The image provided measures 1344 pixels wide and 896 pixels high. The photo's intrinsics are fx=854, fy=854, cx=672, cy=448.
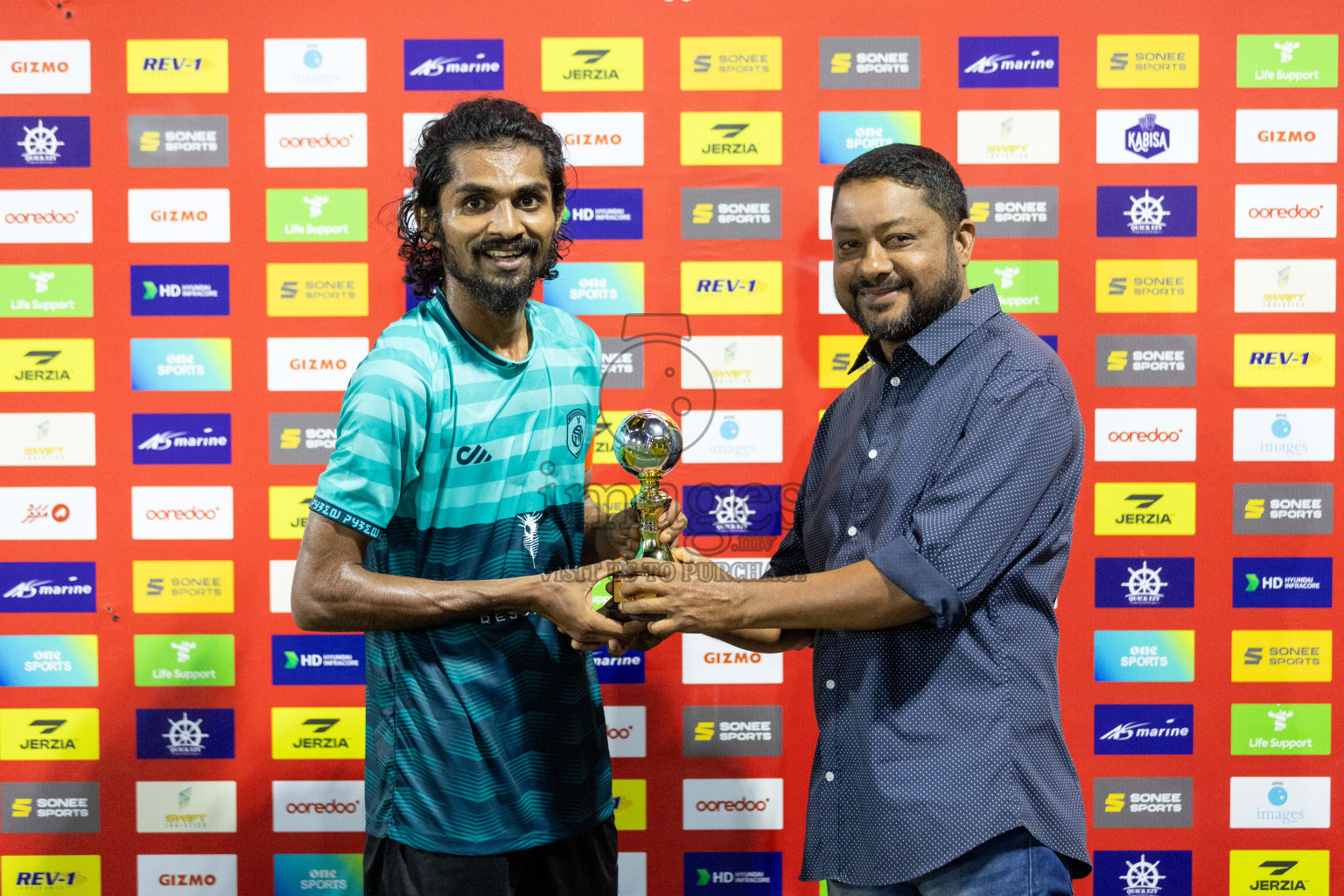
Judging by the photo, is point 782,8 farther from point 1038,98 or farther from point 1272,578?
point 1272,578

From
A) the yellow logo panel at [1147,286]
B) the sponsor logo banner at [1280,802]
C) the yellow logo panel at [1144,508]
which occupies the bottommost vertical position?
the sponsor logo banner at [1280,802]

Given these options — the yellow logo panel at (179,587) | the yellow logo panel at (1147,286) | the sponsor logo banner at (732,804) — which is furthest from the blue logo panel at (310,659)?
the yellow logo panel at (1147,286)

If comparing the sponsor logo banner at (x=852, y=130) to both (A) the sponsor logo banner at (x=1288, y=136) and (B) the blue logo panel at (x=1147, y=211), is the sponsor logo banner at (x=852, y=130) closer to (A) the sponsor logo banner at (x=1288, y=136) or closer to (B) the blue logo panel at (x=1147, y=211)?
(B) the blue logo panel at (x=1147, y=211)

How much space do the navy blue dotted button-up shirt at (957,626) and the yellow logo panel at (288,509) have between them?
1.71m

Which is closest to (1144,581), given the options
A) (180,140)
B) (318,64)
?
(318,64)

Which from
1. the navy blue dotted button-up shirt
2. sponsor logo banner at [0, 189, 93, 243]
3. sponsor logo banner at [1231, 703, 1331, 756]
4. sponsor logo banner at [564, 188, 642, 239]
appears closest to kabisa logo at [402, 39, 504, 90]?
sponsor logo banner at [564, 188, 642, 239]

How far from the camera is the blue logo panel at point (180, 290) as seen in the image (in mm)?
2580

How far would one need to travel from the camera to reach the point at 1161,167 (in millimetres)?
2545

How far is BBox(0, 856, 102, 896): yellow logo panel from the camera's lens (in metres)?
2.68

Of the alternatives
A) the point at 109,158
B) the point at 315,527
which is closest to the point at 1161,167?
the point at 315,527

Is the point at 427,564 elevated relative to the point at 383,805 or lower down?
elevated

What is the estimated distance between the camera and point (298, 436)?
260cm

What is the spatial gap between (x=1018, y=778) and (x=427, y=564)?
3.87ft

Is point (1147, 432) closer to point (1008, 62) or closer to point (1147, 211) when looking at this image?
point (1147, 211)
